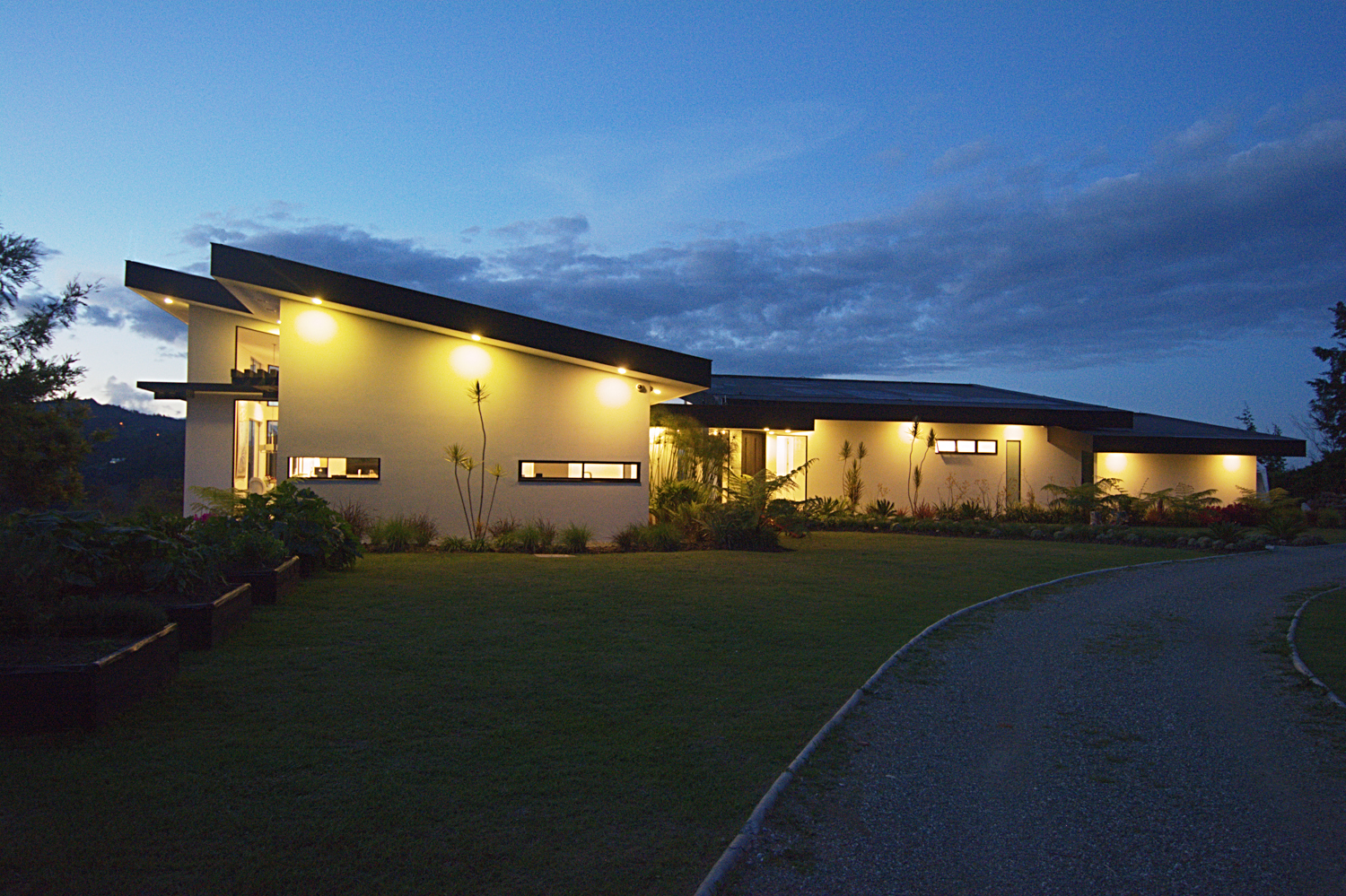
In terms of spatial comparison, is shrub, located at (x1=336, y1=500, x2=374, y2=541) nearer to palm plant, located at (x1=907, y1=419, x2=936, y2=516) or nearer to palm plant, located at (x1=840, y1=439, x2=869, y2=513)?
palm plant, located at (x1=840, y1=439, x2=869, y2=513)

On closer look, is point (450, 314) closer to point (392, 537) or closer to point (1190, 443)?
point (392, 537)

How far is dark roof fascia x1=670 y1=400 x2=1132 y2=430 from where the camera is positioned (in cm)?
1953

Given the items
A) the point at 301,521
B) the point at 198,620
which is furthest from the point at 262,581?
the point at 301,521

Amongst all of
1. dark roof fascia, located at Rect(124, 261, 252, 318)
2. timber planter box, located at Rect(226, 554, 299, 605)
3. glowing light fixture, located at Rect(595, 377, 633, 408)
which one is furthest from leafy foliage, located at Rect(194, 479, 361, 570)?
dark roof fascia, located at Rect(124, 261, 252, 318)

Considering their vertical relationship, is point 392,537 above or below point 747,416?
below

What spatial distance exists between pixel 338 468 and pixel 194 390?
4809 millimetres

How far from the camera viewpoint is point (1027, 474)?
22.5 meters

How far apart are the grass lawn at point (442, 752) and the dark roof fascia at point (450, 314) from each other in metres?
6.23

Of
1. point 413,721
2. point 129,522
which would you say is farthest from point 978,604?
point 129,522

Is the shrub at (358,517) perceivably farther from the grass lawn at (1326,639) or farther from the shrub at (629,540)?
the grass lawn at (1326,639)

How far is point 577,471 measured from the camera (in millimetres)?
15195

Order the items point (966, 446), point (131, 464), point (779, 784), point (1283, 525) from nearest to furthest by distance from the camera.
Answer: point (779, 784), point (1283, 525), point (966, 446), point (131, 464)

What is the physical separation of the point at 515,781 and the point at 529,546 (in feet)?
32.7

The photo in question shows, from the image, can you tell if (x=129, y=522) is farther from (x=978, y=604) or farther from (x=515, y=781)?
(x=978, y=604)
